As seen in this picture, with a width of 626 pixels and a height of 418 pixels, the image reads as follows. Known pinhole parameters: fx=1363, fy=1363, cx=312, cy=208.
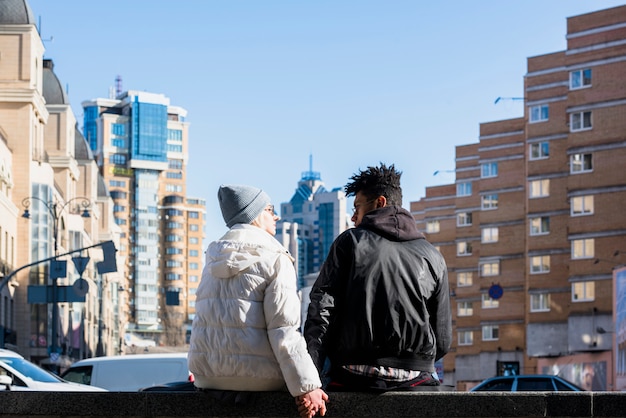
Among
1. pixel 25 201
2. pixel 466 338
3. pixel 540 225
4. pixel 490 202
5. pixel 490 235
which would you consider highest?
pixel 490 202

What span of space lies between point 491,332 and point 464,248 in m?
20.5

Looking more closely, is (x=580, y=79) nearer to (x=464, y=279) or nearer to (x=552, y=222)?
(x=552, y=222)

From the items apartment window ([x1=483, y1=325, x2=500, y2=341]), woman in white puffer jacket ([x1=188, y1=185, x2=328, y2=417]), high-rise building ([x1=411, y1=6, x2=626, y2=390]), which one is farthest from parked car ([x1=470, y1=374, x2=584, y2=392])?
apartment window ([x1=483, y1=325, x2=500, y2=341])

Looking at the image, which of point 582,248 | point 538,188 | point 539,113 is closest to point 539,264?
point 538,188

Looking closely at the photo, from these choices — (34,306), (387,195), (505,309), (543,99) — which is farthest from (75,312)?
(387,195)

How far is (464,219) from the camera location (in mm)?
123062

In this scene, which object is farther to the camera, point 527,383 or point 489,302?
point 489,302

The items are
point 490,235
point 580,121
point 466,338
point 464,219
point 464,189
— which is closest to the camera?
point 580,121

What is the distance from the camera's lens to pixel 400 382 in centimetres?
728

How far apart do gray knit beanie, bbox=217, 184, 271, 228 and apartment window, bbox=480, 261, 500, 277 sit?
9752 centimetres

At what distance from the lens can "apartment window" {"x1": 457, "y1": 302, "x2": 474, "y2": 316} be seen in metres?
119

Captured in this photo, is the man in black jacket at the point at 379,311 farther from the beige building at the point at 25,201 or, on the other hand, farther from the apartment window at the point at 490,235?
the apartment window at the point at 490,235

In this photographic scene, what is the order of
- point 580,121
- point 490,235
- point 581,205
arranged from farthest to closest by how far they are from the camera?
point 490,235 → point 580,121 → point 581,205

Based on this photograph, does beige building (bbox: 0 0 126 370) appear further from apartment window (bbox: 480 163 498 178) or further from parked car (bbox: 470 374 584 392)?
parked car (bbox: 470 374 584 392)
